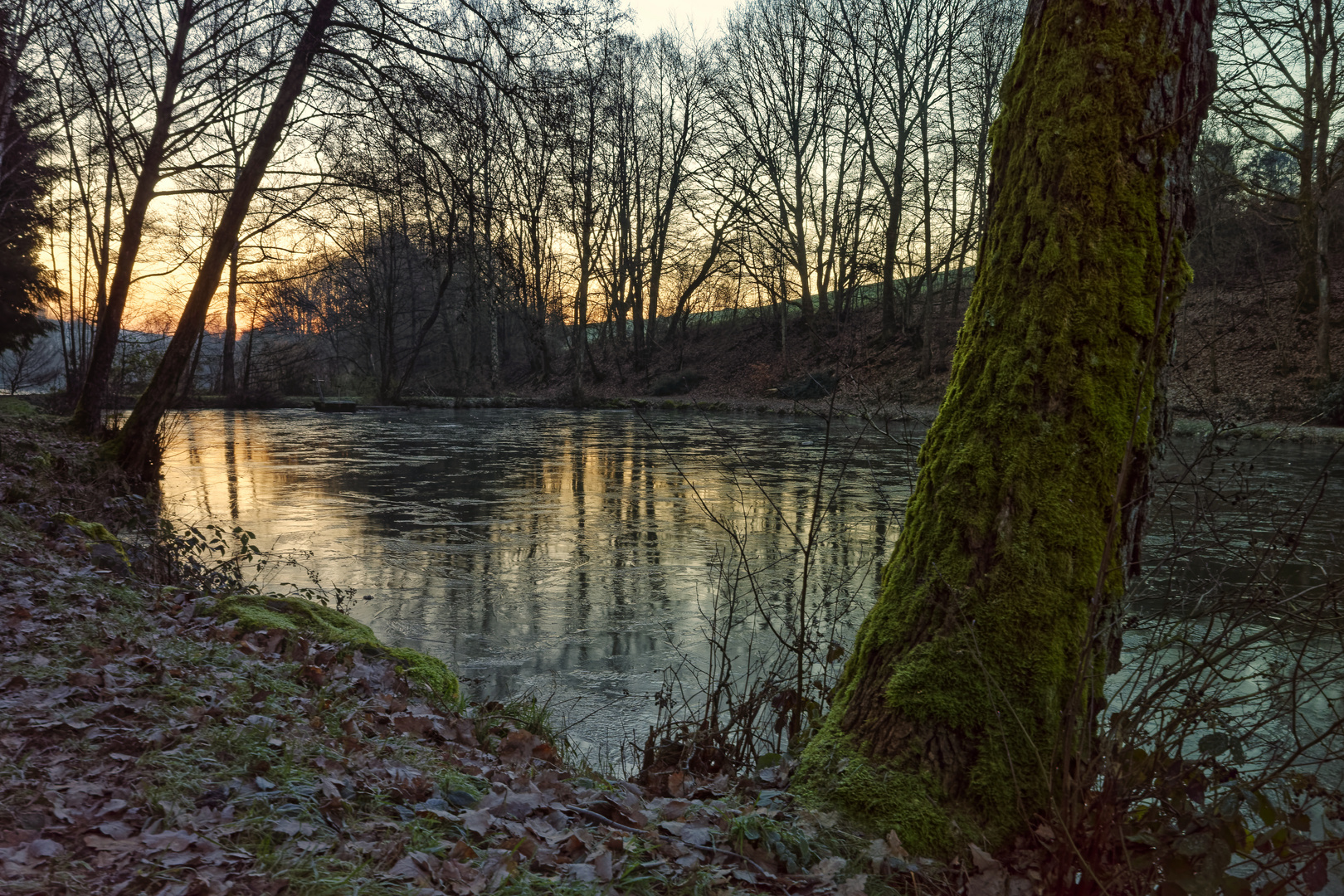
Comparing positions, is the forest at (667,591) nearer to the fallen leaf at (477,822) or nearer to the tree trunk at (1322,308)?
the fallen leaf at (477,822)

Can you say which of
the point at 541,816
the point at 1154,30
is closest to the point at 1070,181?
the point at 1154,30

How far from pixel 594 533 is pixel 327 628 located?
14.4 feet

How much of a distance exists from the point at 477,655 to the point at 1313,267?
79.3ft

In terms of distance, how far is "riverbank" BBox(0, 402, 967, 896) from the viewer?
2211mm

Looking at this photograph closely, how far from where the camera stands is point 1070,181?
117 inches

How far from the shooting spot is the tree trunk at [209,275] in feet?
31.0

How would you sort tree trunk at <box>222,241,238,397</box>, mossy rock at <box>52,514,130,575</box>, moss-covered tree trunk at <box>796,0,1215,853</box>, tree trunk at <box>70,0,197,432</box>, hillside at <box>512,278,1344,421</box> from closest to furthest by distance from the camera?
moss-covered tree trunk at <box>796,0,1215,853</box>, mossy rock at <box>52,514,130,575</box>, tree trunk at <box>70,0,197,432</box>, hillside at <box>512,278,1344,421</box>, tree trunk at <box>222,241,238,397</box>

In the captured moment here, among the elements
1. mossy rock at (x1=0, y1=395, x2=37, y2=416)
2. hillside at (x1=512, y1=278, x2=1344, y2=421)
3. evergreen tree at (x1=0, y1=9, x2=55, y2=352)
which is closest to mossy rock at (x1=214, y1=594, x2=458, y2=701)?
hillside at (x1=512, y1=278, x2=1344, y2=421)

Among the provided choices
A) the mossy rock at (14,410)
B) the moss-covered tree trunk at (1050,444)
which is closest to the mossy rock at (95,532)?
the moss-covered tree trunk at (1050,444)

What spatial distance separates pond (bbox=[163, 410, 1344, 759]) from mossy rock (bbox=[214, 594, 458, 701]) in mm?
415

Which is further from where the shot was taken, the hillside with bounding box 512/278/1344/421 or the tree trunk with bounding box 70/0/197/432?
the hillside with bounding box 512/278/1344/421

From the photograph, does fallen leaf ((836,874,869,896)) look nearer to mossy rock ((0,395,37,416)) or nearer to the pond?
the pond

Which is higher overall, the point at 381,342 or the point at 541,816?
the point at 381,342

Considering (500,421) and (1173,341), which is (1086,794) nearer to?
(1173,341)
